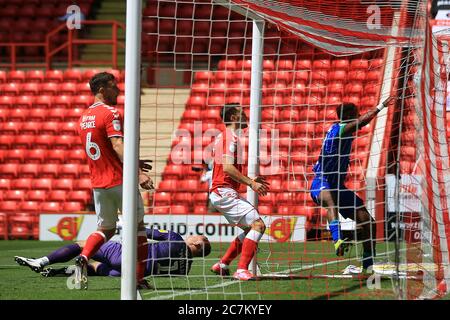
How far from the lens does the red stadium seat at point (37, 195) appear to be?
1872 cm

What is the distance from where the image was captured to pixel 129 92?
6.91 meters

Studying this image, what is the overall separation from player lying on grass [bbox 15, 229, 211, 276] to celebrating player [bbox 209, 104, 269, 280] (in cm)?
40

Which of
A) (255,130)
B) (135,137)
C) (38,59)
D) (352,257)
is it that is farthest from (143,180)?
(38,59)

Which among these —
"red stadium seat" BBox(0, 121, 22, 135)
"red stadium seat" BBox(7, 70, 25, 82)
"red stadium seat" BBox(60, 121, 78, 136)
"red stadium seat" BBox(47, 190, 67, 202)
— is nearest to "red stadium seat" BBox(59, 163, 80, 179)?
"red stadium seat" BBox(47, 190, 67, 202)

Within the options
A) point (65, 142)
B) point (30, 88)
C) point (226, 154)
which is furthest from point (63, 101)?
point (226, 154)

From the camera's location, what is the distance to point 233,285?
8.26 metres

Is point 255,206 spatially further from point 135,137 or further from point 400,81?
point 135,137

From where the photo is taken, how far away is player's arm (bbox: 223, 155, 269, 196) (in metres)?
8.38

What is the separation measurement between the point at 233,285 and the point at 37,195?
11.3 meters

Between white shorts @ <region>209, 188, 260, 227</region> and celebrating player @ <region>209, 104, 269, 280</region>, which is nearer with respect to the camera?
celebrating player @ <region>209, 104, 269, 280</region>

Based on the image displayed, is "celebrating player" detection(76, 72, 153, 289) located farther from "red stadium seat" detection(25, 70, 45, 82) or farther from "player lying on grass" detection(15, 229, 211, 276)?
"red stadium seat" detection(25, 70, 45, 82)

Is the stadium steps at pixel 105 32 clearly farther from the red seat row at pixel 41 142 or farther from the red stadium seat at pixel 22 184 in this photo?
the red stadium seat at pixel 22 184

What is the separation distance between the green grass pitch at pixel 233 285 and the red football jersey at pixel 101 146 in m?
1.00

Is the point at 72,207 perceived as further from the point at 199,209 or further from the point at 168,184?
the point at 199,209
